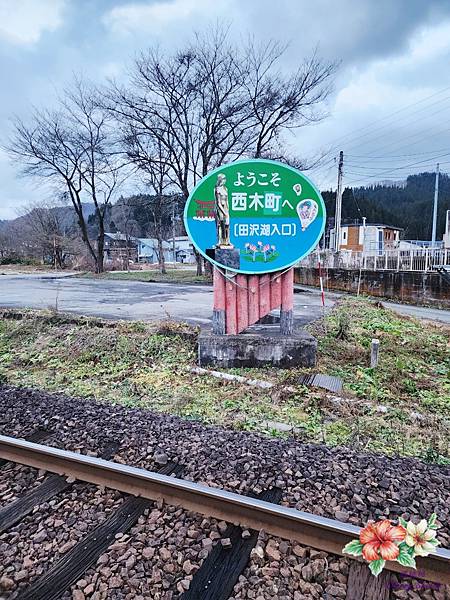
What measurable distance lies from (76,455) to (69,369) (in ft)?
9.48

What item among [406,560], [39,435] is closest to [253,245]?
[39,435]

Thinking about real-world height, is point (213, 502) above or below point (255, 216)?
below

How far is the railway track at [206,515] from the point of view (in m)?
1.87

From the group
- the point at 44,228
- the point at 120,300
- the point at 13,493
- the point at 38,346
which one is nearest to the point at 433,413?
the point at 13,493

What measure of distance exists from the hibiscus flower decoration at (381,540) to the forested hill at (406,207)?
198 ft

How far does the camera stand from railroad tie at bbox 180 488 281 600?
1827 millimetres

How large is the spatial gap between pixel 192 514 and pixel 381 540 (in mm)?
1134

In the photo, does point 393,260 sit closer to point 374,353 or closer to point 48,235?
point 374,353

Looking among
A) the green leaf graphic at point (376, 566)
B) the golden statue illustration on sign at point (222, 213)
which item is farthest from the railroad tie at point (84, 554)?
the golden statue illustration on sign at point (222, 213)

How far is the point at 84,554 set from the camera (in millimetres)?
2072

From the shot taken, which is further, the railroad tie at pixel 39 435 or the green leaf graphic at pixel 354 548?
the railroad tie at pixel 39 435

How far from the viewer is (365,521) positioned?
7.51ft

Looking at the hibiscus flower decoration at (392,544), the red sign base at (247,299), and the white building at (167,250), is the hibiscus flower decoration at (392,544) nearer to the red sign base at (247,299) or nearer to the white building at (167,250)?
the red sign base at (247,299)

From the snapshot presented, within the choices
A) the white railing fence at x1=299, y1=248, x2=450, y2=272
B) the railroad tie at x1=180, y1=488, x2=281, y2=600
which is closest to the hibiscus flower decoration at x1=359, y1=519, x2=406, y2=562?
the railroad tie at x1=180, y1=488, x2=281, y2=600
